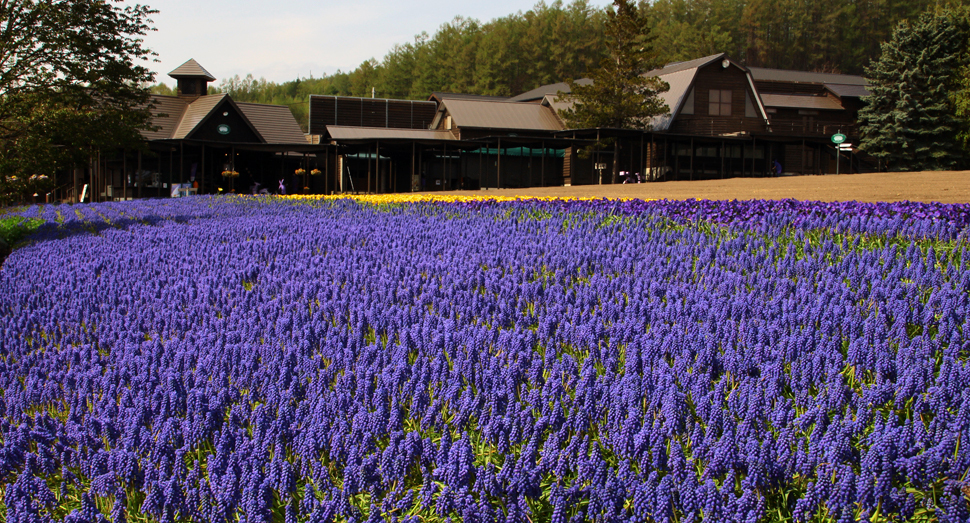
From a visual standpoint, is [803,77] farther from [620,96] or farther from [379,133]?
[379,133]

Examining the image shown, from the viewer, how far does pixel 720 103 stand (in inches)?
1663

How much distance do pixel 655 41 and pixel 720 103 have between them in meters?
41.4

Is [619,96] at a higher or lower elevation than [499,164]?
higher

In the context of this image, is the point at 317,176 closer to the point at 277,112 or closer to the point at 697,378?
the point at 277,112

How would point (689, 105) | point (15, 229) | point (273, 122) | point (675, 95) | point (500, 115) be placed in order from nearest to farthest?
point (15, 229), point (689, 105), point (675, 95), point (500, 115), point (273, 122)

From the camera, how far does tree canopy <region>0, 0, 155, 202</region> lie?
66.2 ft

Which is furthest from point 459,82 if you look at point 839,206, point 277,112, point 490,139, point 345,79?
point 839,206

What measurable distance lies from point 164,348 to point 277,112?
43.6 metres

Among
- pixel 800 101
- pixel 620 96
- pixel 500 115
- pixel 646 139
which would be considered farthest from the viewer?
pixel 800 101

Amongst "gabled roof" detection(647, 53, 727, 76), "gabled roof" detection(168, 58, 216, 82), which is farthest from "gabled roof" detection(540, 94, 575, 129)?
"gabled roof" detection(168, 58, 216, 82)

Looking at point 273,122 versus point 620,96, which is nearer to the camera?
point 620,96

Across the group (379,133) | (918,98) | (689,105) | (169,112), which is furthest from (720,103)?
(169,112)

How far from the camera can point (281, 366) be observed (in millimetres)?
3910

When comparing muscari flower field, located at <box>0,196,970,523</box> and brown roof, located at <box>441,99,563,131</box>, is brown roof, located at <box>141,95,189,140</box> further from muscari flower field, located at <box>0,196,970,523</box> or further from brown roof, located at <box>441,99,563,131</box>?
muscari flower field, located at <box>0,196,970,523</box>
